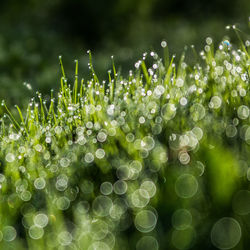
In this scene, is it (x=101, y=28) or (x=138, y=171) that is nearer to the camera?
(x=138, y=171)

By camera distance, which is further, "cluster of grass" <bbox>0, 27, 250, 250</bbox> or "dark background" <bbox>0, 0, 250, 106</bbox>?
"dark background" <bbox>0, 0, 250, 106</bbox>

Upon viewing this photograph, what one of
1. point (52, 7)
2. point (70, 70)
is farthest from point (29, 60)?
point (52, 7)

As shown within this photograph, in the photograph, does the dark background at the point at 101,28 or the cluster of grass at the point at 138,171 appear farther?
the dark background at the point at 101,28

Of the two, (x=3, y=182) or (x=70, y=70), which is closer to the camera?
(x=3, y=182)

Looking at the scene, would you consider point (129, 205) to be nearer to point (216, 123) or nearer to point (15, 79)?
point (216, 123)
